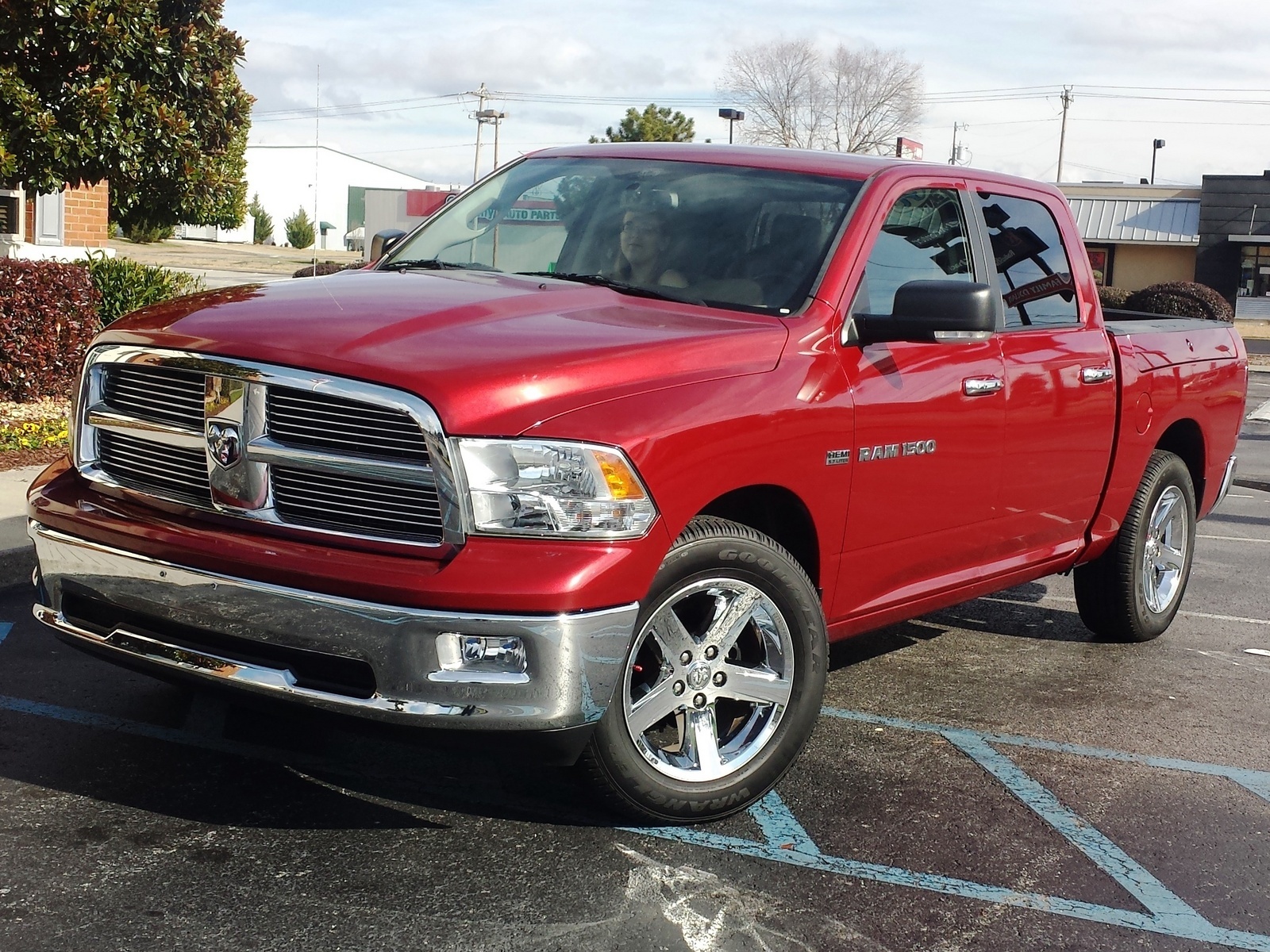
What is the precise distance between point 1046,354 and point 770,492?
67.0 inches

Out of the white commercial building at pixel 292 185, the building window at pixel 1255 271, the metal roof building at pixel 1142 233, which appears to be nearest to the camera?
the building window at pixel 1255 271

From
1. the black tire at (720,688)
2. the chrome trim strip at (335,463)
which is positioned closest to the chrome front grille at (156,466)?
the chrome trim strip at (335,463)

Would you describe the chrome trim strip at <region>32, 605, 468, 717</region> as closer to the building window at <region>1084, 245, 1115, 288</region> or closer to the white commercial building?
the building window at <region>1084, 245, 1115, 288</region>

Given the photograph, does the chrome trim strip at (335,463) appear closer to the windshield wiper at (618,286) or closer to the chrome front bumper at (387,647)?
the chrome front bumper at (387,647)

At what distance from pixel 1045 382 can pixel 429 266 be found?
2.34m

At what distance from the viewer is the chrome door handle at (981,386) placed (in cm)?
504

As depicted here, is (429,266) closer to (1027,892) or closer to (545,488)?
(545,488)

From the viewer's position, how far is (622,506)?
371cm

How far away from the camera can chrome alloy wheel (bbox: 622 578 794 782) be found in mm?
4035

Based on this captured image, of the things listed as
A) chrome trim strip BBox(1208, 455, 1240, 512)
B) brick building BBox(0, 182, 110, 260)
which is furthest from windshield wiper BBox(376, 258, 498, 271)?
brick building BBox(0, 182, 110, 260)

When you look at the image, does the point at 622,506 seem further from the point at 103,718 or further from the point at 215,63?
the point at 215,63

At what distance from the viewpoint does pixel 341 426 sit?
3.68 metres

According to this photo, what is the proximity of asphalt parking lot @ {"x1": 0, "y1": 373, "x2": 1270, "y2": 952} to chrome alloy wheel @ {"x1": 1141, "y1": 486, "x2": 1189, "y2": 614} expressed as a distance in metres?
1.05

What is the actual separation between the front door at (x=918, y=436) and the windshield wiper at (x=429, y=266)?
4.54 ft
